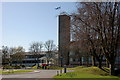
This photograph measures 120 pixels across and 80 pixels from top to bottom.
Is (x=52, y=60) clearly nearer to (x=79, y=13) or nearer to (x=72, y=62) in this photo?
(x=72, y=62)

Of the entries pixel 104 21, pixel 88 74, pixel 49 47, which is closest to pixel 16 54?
pixel 49 47

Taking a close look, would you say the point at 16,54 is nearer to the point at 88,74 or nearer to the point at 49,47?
the point at 49,47

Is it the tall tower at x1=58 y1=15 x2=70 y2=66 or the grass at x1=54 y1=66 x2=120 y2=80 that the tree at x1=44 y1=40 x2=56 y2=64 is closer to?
the tall tower at x1=58 y1=15 x2=70 y2=66

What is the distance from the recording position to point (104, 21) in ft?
101

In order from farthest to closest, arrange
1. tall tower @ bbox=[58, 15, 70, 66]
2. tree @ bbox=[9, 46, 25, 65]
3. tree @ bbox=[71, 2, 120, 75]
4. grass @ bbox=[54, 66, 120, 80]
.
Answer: tree @ bbox=[9, 46, 25, 65] → tall tower @ bbox=[58, 15, 70, 66] → tree @ bbox=[71, 2, 120, 75] → grass @ bbox=[54, 66, 120, 80]

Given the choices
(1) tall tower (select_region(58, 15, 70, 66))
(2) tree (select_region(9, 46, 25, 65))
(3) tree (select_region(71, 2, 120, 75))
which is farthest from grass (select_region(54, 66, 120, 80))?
(2) tree (select_region(9, 46, 25, 65))

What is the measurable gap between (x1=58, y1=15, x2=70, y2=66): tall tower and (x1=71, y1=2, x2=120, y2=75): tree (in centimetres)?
381

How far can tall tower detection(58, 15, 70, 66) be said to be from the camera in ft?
124

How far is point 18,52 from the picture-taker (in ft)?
281

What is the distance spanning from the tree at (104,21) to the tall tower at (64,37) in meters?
3.81

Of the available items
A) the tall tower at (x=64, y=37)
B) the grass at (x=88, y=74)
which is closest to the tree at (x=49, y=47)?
the tall tower at (x=64, y=37)

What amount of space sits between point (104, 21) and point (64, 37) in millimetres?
30250

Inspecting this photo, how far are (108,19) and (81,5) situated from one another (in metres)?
4.98

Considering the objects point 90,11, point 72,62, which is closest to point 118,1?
point 90,11
